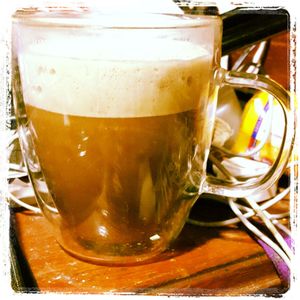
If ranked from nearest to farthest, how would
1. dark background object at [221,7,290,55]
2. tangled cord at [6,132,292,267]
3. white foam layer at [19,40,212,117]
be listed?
1. white foam layer at [19,40,212,117]
2. tangled cord at [6,132,292,267]
3. dark background object at [221,7,290,55]

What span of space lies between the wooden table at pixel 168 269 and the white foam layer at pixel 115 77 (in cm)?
15

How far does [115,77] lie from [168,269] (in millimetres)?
195

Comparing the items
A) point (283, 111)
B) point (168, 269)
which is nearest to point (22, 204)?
point (168, 269)

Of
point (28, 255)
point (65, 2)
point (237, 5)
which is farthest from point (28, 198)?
point (237, 5)

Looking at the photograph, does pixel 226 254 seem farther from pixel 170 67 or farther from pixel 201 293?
pixel 170 67

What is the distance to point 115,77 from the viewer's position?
0.36 metres

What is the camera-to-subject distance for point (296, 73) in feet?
1.66

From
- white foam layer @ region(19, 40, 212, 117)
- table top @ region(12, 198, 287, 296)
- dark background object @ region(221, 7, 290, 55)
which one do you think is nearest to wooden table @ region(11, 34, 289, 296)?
table top @ region(12, 198, 287, 296)

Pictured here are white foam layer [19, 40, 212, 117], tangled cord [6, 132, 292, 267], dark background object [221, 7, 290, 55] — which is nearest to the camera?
white foam layer [19, 40, 212, 117]

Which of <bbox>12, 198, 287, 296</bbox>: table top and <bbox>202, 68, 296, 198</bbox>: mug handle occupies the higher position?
<bbox>202, 68, 296, 198</bbox>: mug handle

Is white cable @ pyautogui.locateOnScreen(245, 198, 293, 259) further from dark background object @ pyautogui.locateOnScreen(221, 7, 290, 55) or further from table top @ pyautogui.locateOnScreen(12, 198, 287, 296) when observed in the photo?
dark background object @ pyautogui.locateOnScreen(221, 7, 290, 55)

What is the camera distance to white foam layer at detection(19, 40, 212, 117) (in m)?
0.36

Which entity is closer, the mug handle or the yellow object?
the mug handle

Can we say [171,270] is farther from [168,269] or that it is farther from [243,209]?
[243,209]
